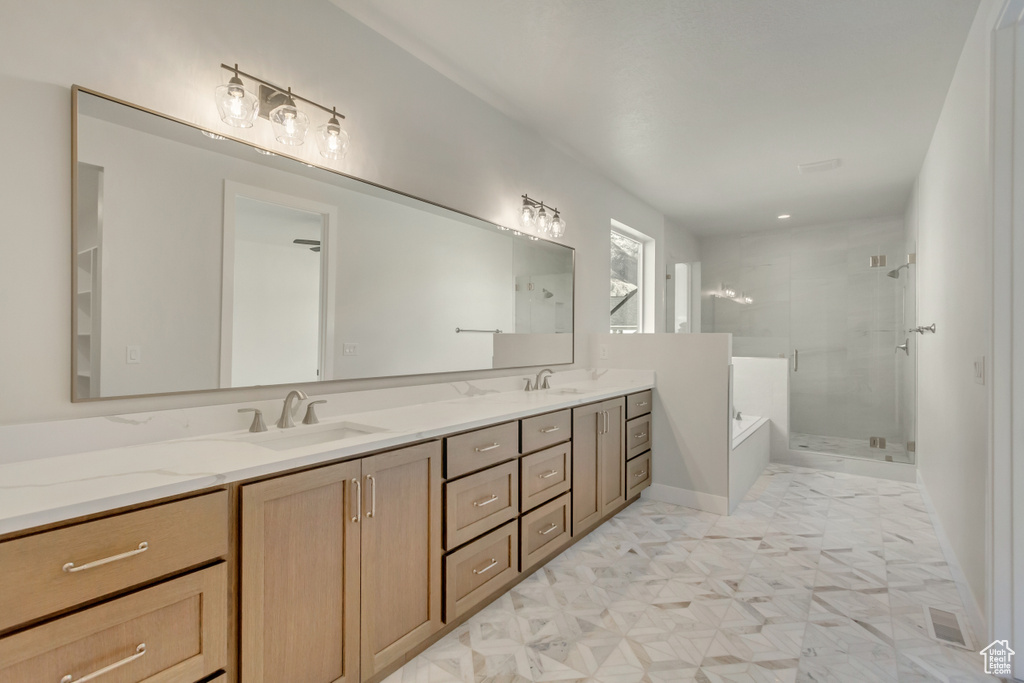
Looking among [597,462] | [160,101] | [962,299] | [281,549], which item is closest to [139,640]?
[281,549]

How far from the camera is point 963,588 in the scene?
2131mm

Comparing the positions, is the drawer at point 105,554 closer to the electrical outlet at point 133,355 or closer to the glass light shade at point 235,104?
the electrical outlet at point 133,355

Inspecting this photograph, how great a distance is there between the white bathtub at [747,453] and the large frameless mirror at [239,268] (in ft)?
6.72

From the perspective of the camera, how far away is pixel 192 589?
1.11 m

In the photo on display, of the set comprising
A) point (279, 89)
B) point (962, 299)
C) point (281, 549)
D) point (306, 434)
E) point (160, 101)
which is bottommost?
point (281, 549)

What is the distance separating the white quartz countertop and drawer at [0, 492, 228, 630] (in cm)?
4

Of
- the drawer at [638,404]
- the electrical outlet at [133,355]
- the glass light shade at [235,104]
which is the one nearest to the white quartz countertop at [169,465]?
the electrical outlet at [133,355]

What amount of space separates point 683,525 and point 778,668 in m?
1.32

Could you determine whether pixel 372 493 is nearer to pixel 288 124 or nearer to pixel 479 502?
pixel 479 502

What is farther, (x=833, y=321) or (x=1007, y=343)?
(x=833, y=321)

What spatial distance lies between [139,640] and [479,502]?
1.11 m

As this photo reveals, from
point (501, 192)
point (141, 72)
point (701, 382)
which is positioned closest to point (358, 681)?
point (141, 72)

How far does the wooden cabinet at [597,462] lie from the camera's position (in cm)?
260

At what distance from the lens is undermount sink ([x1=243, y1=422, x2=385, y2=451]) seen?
159 centimetres
